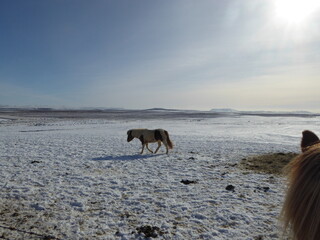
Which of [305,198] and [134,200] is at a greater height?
[305,198]

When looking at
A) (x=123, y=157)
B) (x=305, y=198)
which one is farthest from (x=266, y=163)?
(x=305, y=198)

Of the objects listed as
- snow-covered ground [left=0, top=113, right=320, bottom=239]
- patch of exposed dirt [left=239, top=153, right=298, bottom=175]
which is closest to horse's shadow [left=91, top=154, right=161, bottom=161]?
snow-covered ground [left=0, top=113, right=320, bottom=239]

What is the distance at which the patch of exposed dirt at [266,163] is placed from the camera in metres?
8.92

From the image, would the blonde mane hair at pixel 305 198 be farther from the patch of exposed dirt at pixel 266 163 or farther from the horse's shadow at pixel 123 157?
the horse's shadow at pixel 123 157

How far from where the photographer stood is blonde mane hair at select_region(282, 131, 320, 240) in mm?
943

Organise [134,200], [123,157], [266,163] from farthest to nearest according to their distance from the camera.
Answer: [123,157], [266,163], [134,200]

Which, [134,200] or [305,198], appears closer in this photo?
[305,198]

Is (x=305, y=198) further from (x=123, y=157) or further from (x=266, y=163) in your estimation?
(x=123, y=157)

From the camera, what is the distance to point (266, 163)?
10.1 metres

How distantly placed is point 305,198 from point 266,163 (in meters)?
10.2

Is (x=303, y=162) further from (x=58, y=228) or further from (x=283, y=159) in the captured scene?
(x=283, y=159)

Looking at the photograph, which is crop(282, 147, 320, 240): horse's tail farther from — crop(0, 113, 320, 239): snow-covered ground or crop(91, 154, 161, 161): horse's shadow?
crop(91, 154, 161, 161): horse's shadow

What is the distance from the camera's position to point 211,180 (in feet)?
24.8

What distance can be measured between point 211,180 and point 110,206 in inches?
144
